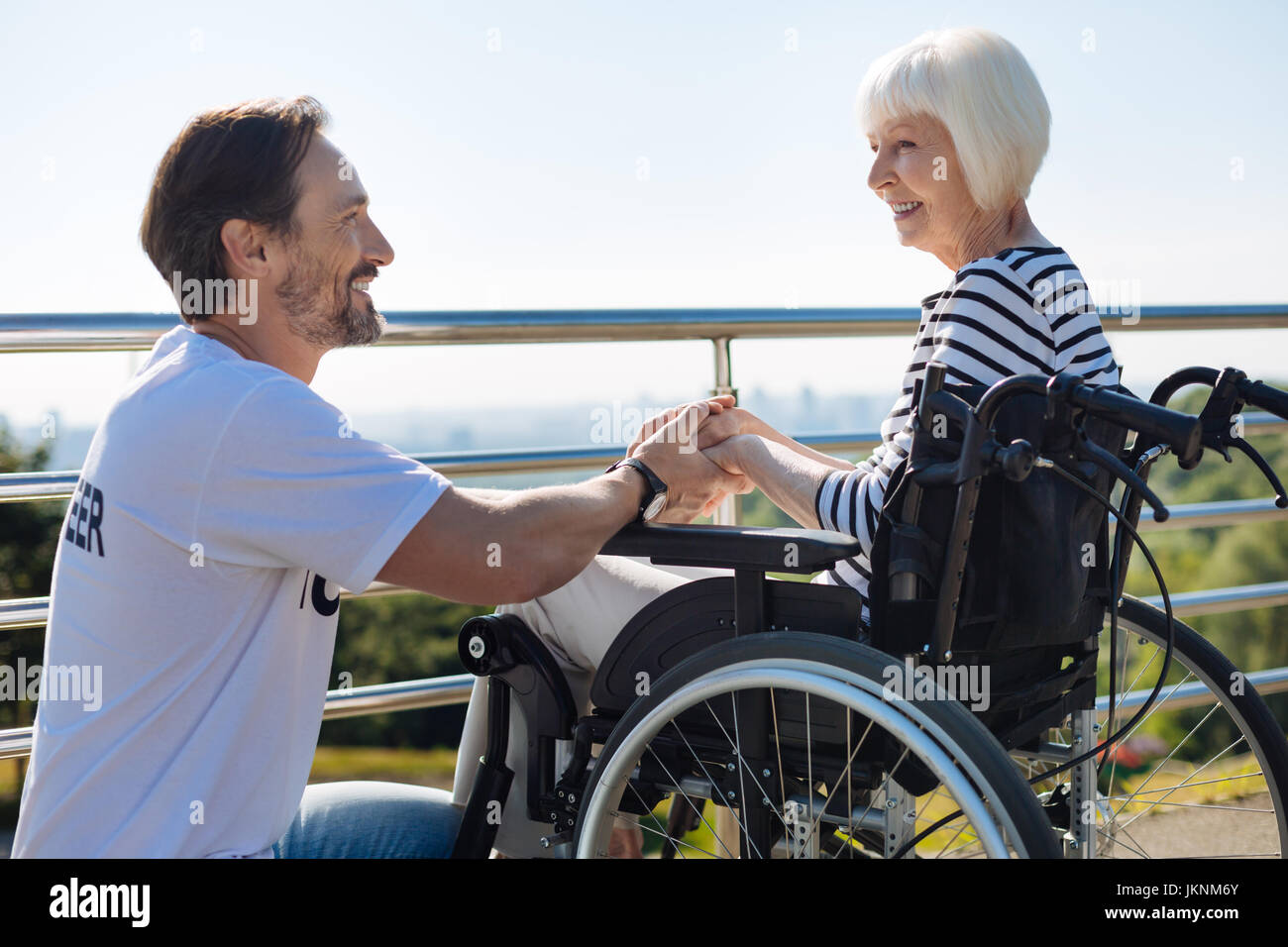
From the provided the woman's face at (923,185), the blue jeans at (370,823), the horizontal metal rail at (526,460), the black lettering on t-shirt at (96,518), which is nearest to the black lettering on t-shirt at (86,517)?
the black lettering on t-shirt at (96,518)

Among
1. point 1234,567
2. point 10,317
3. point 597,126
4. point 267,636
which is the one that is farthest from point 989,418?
point 1234,567

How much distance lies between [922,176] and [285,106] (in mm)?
852

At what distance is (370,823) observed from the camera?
4.83 feet

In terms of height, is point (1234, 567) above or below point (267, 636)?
below

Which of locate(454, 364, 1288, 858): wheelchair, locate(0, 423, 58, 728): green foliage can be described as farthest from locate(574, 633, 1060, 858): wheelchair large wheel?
locate(0, 423, 58, 728): green foliage

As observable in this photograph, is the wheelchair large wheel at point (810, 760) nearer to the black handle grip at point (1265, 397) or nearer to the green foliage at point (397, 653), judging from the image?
the black handle grip at point (1265, 397)

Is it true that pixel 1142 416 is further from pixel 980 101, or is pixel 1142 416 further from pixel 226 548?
pixel 226 548

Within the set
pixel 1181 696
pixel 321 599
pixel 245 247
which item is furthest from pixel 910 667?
pixel 1181 696

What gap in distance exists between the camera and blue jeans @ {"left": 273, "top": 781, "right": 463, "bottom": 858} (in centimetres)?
141

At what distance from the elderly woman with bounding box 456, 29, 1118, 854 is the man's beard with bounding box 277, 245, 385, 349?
43 centimetres

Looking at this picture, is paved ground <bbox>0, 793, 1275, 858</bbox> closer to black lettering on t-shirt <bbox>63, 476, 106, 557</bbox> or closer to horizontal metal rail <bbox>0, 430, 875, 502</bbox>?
horizontal metal rail <bbox>0, 430, 875, 502</bbox>

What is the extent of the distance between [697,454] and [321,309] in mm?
554
